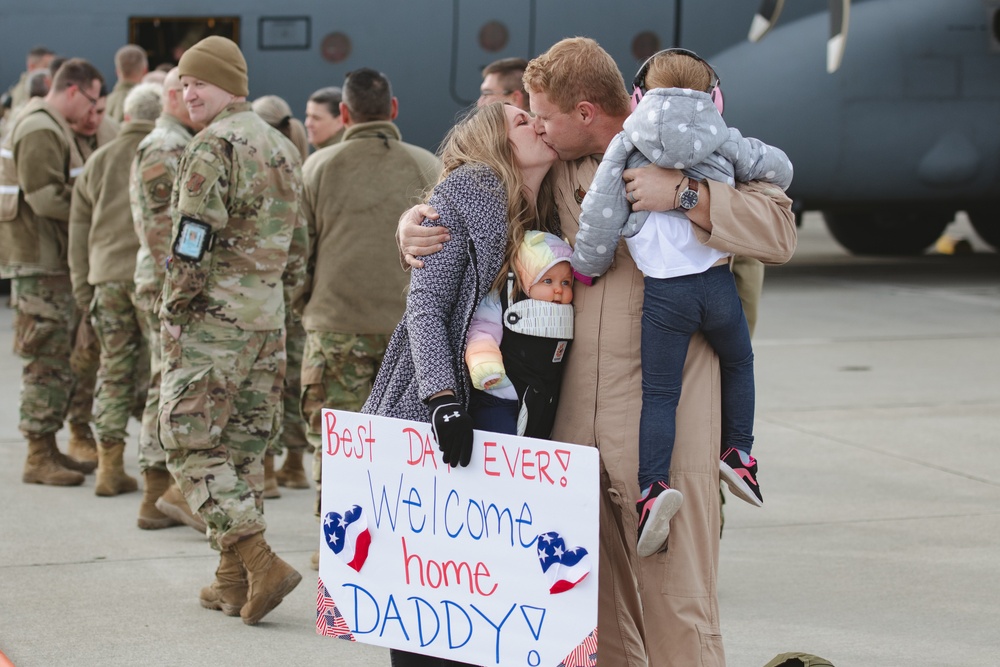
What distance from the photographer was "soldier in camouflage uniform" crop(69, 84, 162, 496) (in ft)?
20.0

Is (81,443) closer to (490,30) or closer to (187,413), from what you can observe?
(187,413)

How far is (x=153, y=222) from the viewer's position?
5234 mm

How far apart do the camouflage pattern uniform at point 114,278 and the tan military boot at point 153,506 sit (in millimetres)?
580

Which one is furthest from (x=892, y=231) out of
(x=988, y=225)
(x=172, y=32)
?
(x=172, y=32)

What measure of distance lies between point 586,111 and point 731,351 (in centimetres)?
65

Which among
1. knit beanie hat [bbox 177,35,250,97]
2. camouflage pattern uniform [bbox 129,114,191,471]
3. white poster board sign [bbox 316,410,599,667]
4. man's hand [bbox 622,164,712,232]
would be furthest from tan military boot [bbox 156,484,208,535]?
man's hand [bbox 622,164,712,232]

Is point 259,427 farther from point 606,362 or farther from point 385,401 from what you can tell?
point 606,362

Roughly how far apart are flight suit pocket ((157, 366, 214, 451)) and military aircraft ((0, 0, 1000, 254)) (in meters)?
8.92

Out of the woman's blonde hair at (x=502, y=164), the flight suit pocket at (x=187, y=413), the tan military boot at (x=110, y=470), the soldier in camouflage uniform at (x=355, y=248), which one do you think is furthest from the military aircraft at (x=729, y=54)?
the woman's blonde hair at (x=502, y=164)

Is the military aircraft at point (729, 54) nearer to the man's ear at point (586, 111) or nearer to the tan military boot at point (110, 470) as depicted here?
the tan military boot at point (110, 470)

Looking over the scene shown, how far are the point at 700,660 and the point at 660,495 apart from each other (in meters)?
0.40

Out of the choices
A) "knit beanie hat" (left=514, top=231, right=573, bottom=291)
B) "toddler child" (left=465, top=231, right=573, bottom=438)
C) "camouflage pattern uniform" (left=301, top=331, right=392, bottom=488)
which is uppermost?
"knit beanie hat" (left=514, top=231, right=573, bottom=291)

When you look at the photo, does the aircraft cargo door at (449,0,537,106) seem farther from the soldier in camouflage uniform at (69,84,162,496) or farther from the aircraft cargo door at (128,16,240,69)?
the soldier in camouflage uniform at (69,84,162,496)

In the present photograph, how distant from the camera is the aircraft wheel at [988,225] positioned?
1647 centimetres
